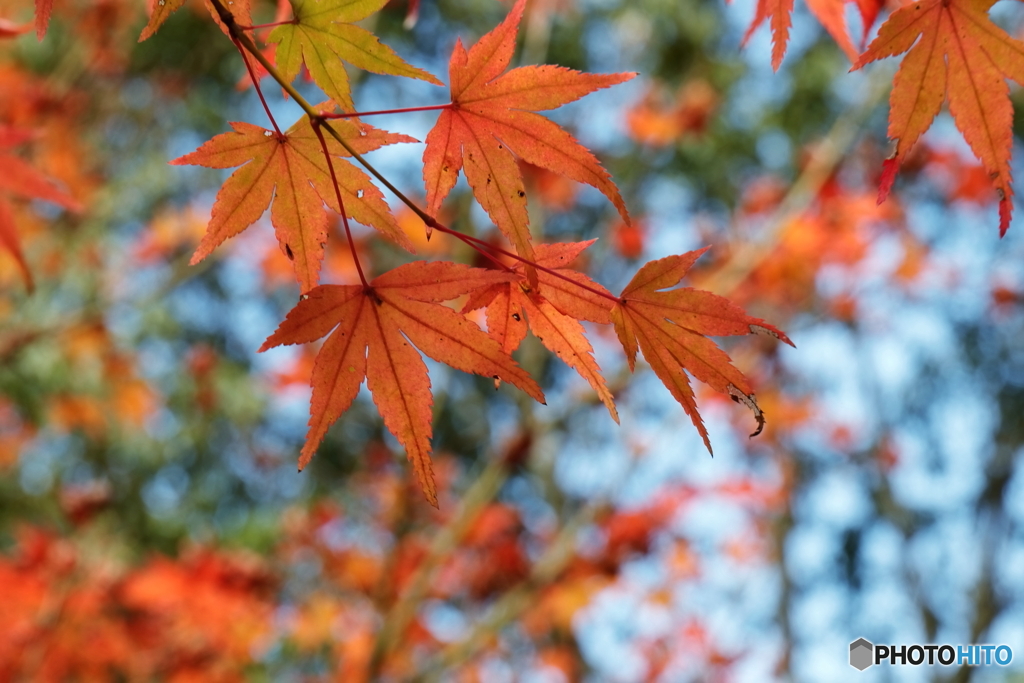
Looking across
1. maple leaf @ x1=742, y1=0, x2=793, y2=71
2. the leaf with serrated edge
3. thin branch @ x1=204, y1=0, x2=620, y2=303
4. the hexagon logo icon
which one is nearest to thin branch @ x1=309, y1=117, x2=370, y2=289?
thin branch @ x1=204, y1=0, x2=620, y2=303

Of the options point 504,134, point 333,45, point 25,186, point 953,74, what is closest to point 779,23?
point 953,74

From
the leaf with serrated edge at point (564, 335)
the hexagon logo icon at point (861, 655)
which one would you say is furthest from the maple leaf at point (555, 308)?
the hexagon logo icon at point (861, 655)

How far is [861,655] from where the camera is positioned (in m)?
2.65

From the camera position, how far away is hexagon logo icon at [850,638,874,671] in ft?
8.62

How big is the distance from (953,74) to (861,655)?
2.54 meters

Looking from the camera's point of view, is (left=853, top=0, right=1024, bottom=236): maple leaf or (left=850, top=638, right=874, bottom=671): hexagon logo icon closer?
(left=853, top=0, right=1024, bottom=236): maple leaf

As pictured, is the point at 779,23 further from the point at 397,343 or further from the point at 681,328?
the point at 397,343

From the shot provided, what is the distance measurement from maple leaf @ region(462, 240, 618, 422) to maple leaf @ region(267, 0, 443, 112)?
17cm

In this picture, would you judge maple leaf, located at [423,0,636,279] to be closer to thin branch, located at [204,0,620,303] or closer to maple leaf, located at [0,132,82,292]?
thin branch, located at [204,0,620,303]

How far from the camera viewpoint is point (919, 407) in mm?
4805

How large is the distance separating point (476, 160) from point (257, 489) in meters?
4.50

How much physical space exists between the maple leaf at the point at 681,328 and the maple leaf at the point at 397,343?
101 millimetres

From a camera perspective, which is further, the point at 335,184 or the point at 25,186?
the point at 25,186

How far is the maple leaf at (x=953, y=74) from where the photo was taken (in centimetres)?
59
